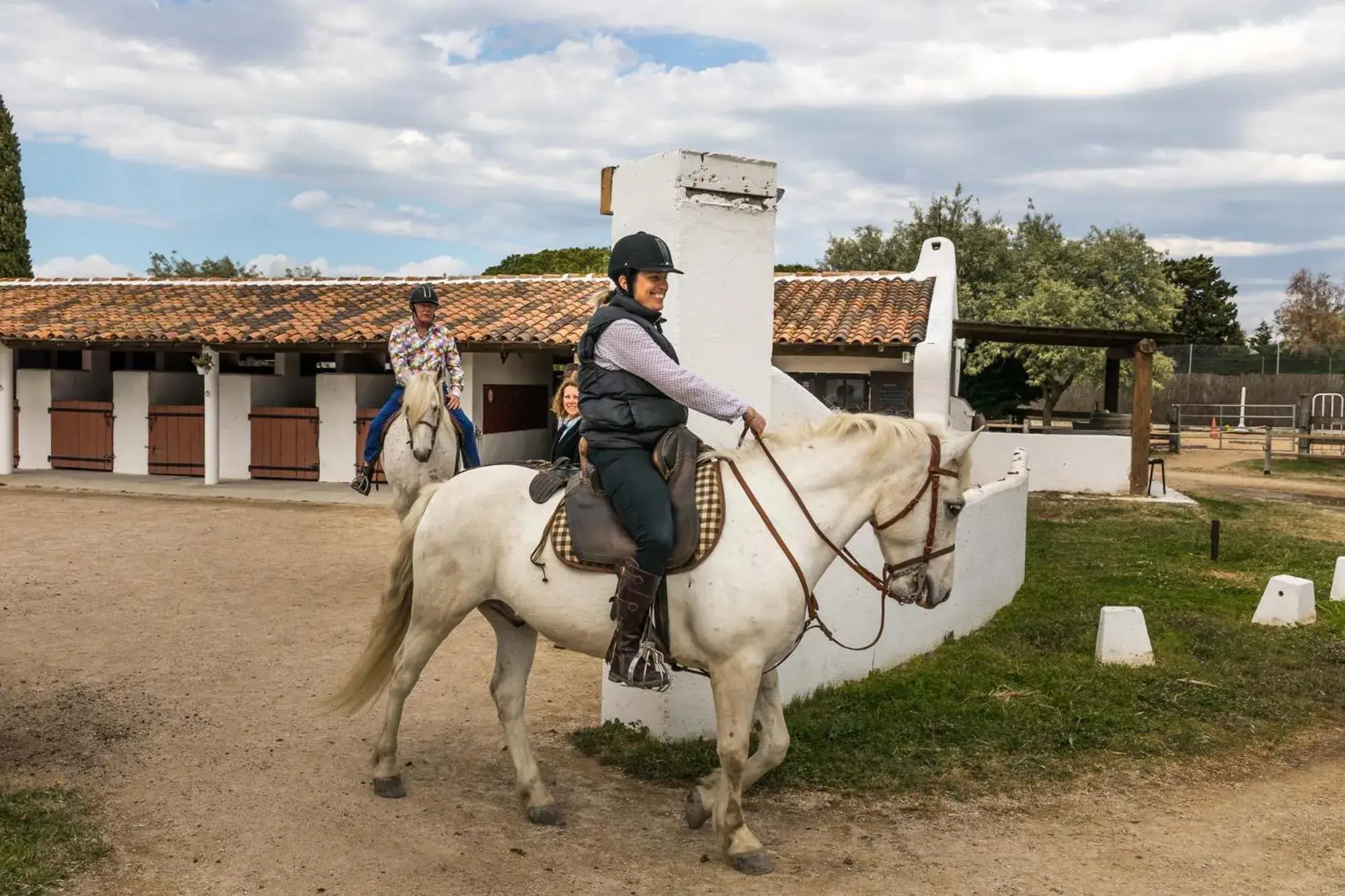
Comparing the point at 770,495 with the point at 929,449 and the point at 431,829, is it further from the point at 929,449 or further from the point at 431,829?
the point at 431,829

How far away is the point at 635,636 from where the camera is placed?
402 centimetres

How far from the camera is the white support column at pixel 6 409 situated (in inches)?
718

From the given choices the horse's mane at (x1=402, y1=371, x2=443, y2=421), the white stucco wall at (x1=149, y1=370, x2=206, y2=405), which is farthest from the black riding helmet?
the white stucco wall at (x1=149, y1=370, x2=206, y2=405)

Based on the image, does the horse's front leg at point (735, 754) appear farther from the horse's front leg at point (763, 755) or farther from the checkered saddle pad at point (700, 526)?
the checkered saddle pad at point (700, 526)

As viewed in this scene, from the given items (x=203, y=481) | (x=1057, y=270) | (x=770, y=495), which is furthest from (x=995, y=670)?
(x=1057, y=270)

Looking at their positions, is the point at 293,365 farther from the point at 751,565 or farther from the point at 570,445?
the point at 751,565

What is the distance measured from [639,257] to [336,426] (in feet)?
48.3

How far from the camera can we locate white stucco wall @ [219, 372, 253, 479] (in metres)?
18.1

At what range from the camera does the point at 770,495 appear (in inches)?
162

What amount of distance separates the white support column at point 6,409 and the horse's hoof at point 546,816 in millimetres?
17465

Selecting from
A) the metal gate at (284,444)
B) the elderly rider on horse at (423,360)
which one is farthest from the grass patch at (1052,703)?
the metal gate at (284,444)

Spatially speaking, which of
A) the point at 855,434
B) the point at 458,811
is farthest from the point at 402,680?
the point at 855,434

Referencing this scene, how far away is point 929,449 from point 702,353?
1739 mm

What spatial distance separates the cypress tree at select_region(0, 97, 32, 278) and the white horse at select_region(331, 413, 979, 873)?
31.0 metres
